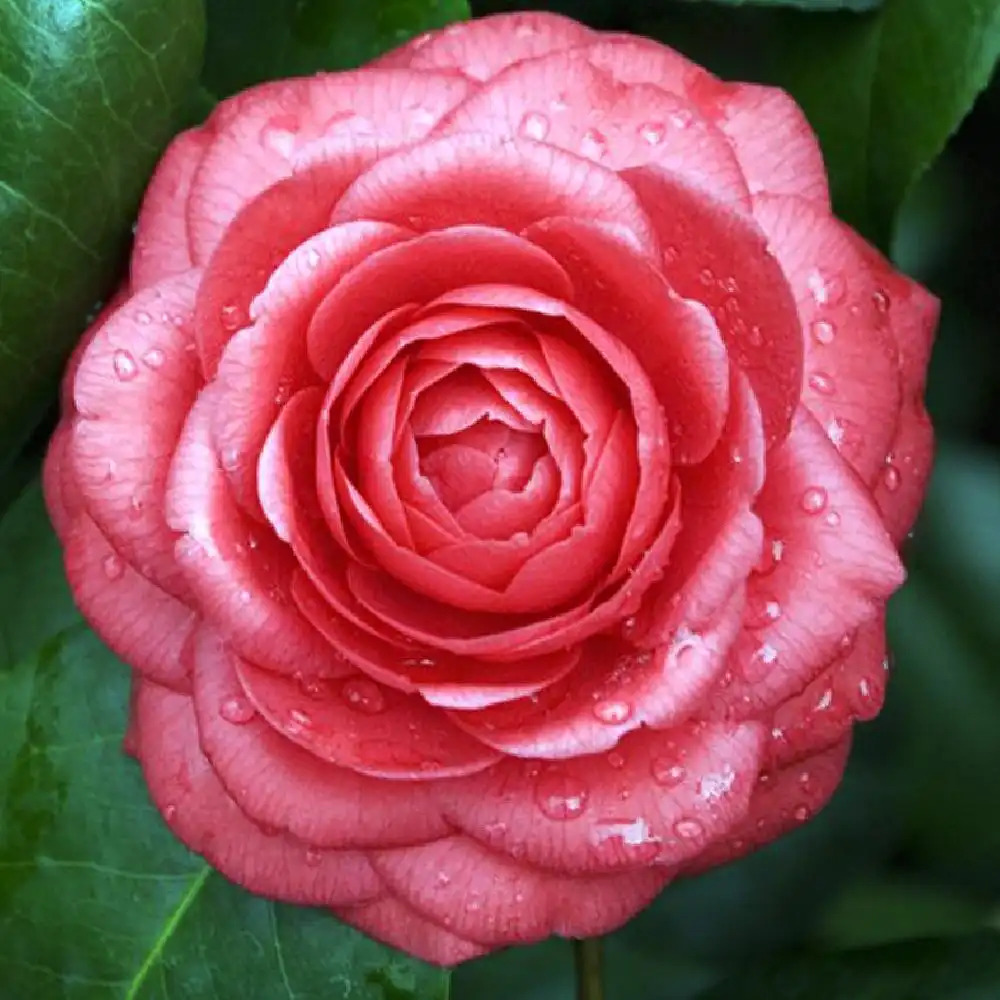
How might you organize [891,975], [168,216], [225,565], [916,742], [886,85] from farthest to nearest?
[916,742] < [891,975] < [886,85] < [168,216] < [225,565]

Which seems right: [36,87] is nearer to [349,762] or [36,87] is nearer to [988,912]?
[349,762]

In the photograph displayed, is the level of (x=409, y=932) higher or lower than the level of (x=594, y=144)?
lower

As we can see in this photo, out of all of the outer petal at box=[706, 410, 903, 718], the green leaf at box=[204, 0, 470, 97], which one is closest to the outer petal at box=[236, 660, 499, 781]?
the outer petal at box=[706, 410, 903, 718]

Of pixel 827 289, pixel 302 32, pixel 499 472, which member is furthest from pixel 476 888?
pixel 302 32

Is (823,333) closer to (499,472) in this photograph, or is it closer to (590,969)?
(499,472)

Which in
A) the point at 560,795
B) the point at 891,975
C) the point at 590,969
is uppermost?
the point at 560,795

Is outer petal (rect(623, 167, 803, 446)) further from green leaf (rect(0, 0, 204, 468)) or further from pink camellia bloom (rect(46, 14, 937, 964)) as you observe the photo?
green leaf (rect(0, 0, 204, 468))
